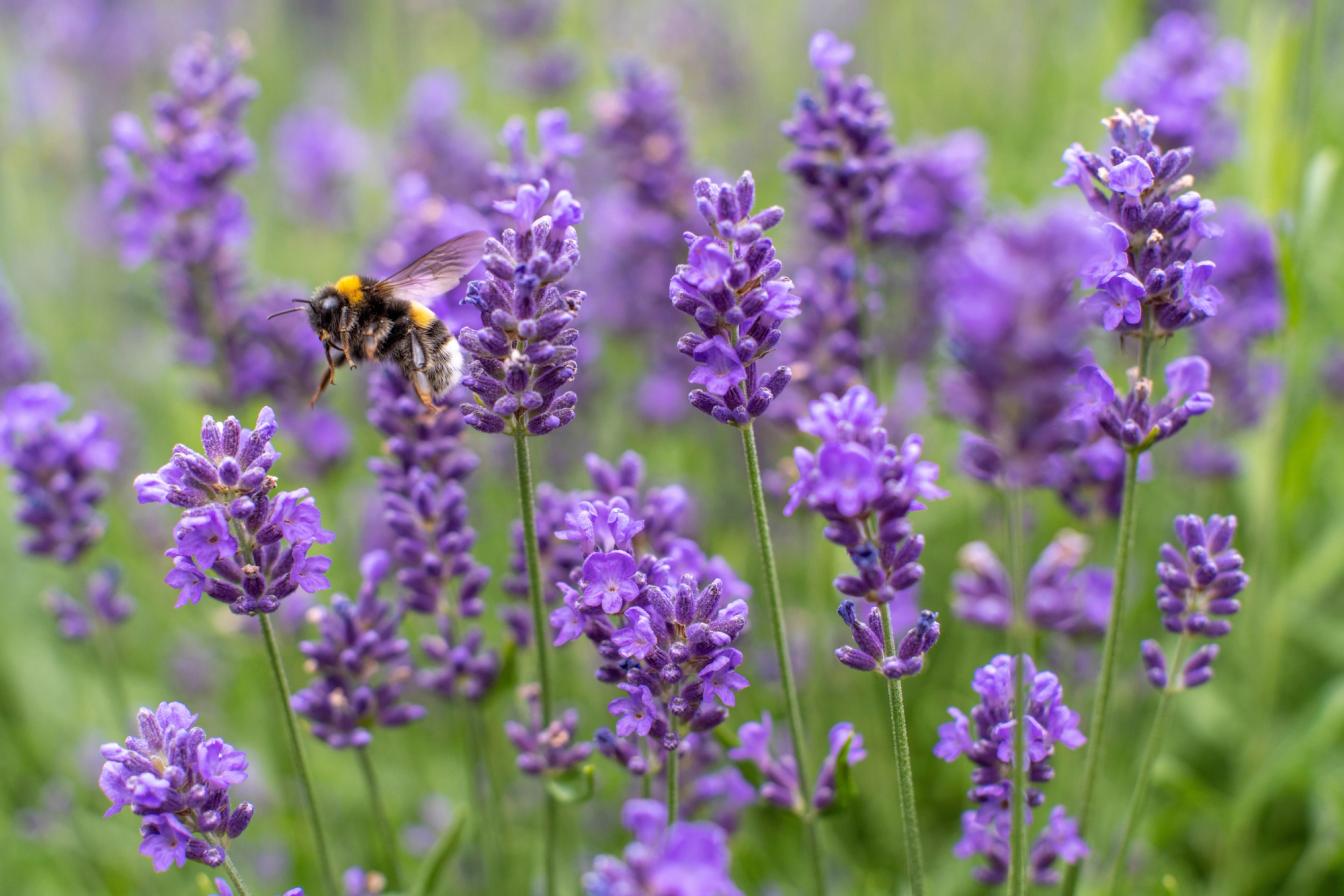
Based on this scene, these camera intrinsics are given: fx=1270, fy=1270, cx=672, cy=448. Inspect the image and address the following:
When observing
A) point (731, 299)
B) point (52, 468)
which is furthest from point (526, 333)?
point (52, 468)

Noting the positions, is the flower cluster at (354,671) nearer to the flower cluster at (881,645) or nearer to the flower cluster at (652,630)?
the flower cluster at (652,630)

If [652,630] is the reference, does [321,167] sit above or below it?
above

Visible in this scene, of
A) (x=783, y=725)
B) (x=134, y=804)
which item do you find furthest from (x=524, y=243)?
(x=783, y=725)

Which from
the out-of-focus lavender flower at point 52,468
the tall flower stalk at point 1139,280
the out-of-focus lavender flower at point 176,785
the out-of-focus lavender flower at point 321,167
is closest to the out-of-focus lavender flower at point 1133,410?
the tall flower stalk at point 1139,280

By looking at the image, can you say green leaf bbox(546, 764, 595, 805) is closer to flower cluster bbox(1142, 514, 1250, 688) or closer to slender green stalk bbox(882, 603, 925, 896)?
slender green stalk bbox(882, 603, 925, 896)

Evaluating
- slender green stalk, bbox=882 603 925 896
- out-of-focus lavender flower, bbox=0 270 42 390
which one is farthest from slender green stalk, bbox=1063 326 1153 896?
out-of-focus lavender flower, bbox=0 270 42 390

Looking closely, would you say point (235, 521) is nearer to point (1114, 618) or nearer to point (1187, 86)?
point (1114, 618)
